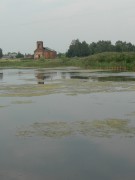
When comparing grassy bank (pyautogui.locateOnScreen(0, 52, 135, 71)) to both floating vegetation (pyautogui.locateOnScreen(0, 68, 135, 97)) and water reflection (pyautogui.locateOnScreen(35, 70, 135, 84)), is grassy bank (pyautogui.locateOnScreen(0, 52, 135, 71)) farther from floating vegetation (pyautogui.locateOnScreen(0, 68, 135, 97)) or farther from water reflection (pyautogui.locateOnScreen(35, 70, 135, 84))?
floating vegetation (pyautogui.locateOnScreen(0, 68, 135, 97))

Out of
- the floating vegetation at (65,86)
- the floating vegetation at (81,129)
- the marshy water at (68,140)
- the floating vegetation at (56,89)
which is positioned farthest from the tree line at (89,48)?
the floating vegetation at (81,129)

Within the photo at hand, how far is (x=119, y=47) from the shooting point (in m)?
88.5

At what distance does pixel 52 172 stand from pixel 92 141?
2335mm

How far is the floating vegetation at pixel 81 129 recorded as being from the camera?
401 inches

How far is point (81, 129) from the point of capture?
10.8 metres

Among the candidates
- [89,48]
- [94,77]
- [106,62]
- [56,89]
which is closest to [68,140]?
[56,89]

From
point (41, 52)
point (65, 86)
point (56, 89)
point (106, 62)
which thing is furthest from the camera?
point (41, 52)

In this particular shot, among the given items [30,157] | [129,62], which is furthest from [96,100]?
[129,62]

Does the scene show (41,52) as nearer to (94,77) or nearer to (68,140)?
(94,77)

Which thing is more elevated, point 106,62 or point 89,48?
point 89,48

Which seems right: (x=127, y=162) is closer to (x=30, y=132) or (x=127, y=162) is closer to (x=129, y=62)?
(x=30, y=132)

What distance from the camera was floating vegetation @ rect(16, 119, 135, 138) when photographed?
33.4 ft

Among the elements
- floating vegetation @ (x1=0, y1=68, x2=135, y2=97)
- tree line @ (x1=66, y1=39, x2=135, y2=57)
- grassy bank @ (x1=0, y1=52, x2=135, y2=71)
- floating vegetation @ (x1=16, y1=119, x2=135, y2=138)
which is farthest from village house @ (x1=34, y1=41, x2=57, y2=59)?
floating vegetation @ (x1=16, y1=119, x2=135, y2=138)

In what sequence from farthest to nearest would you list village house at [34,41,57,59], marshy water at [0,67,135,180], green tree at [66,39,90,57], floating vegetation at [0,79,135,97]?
village house at [34,41,57,59], green tree at [66,39,90,57], floating vegetation at [0,79,135,97], marshy water at [0,67,135,180]
